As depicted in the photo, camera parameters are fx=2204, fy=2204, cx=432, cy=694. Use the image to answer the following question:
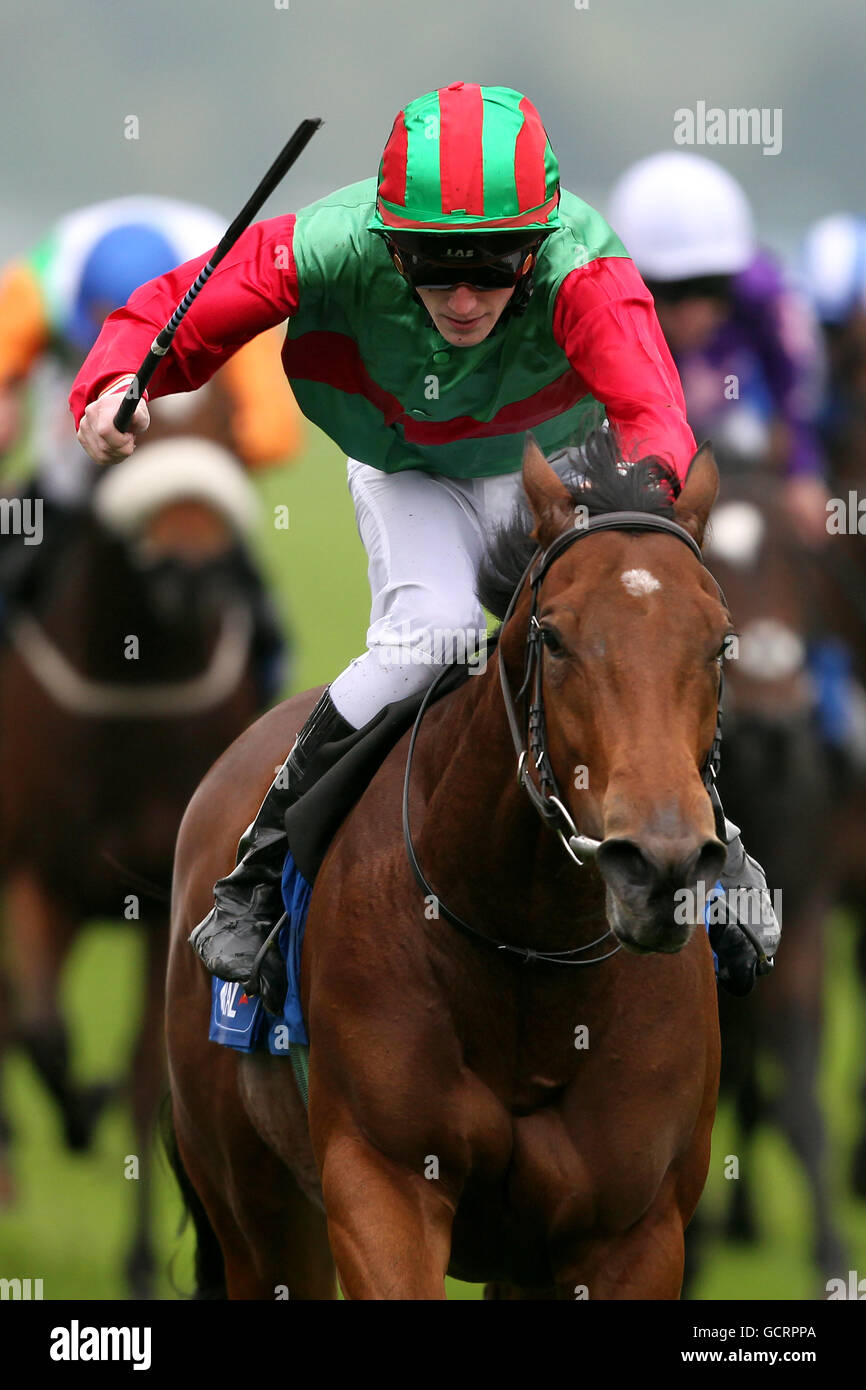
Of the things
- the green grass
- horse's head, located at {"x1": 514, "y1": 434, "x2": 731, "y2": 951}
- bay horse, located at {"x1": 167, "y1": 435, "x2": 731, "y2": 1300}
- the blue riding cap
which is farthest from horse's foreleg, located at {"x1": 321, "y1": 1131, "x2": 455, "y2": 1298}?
the blue riding cap

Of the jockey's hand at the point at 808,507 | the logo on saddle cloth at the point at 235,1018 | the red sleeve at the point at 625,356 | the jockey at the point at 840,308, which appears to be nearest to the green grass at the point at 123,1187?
the logo on saddle cloth at the point at 235,1018

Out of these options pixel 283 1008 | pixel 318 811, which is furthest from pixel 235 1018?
pixel 318 811

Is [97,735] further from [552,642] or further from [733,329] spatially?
[552,642]

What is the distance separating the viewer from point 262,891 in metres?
4.38

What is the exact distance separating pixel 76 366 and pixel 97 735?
121 centimetres

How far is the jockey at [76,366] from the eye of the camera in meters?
7.03

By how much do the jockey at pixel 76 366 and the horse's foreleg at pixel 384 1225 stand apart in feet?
11.9

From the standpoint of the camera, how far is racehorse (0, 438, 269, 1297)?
6.96m

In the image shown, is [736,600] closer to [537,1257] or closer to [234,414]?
[234,414]

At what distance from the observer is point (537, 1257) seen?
380 cm

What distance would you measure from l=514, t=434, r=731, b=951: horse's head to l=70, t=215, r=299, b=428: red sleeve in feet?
2.90

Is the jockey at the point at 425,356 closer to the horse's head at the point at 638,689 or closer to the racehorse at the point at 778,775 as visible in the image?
the horse's head at the point at 638,689
